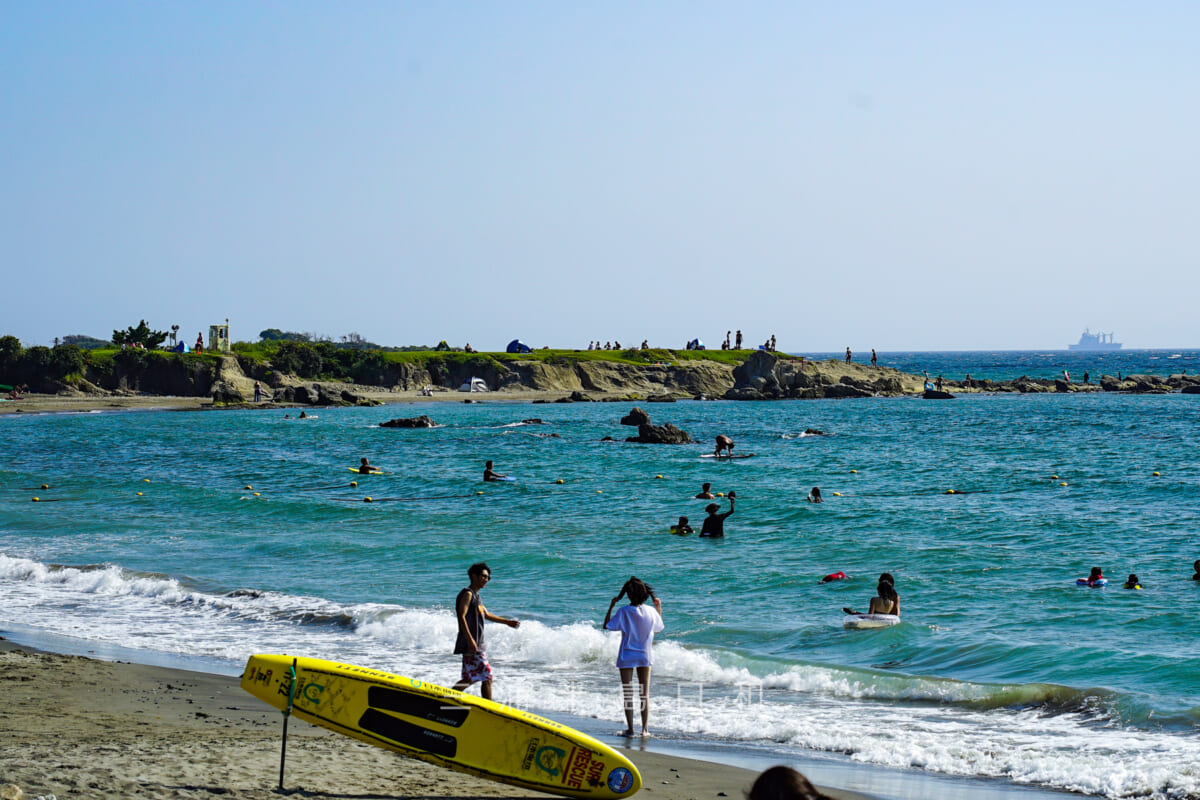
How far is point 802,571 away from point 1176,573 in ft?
23.5

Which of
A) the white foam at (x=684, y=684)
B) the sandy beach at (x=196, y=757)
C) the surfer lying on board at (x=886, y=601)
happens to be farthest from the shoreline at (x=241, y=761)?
the surfer lying on board at (x=886, y=601)

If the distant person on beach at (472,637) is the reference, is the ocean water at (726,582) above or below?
below

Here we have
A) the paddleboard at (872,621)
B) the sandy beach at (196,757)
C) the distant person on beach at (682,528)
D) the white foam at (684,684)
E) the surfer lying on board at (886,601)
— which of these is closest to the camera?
the sandy beach at (196,757)

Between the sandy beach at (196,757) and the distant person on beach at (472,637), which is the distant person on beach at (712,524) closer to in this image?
the distant person on beach at (472,637)

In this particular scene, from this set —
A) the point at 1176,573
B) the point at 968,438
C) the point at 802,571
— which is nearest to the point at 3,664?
the point at 802,571

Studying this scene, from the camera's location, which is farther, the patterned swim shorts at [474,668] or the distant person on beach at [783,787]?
the patterned swim shorts at [474,668]

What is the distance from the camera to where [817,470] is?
41.0 meters

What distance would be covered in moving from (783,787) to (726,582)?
16.4 m

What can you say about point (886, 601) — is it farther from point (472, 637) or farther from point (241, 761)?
point (241, 761)

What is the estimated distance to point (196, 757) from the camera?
356 inches

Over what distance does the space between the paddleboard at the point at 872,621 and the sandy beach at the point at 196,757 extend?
6877 mm

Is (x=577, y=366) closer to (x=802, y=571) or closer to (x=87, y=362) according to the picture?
(x=87, y=362)

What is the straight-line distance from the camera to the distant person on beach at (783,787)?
158 inches

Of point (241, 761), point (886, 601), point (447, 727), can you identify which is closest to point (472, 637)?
Answer: point (447, 727)
